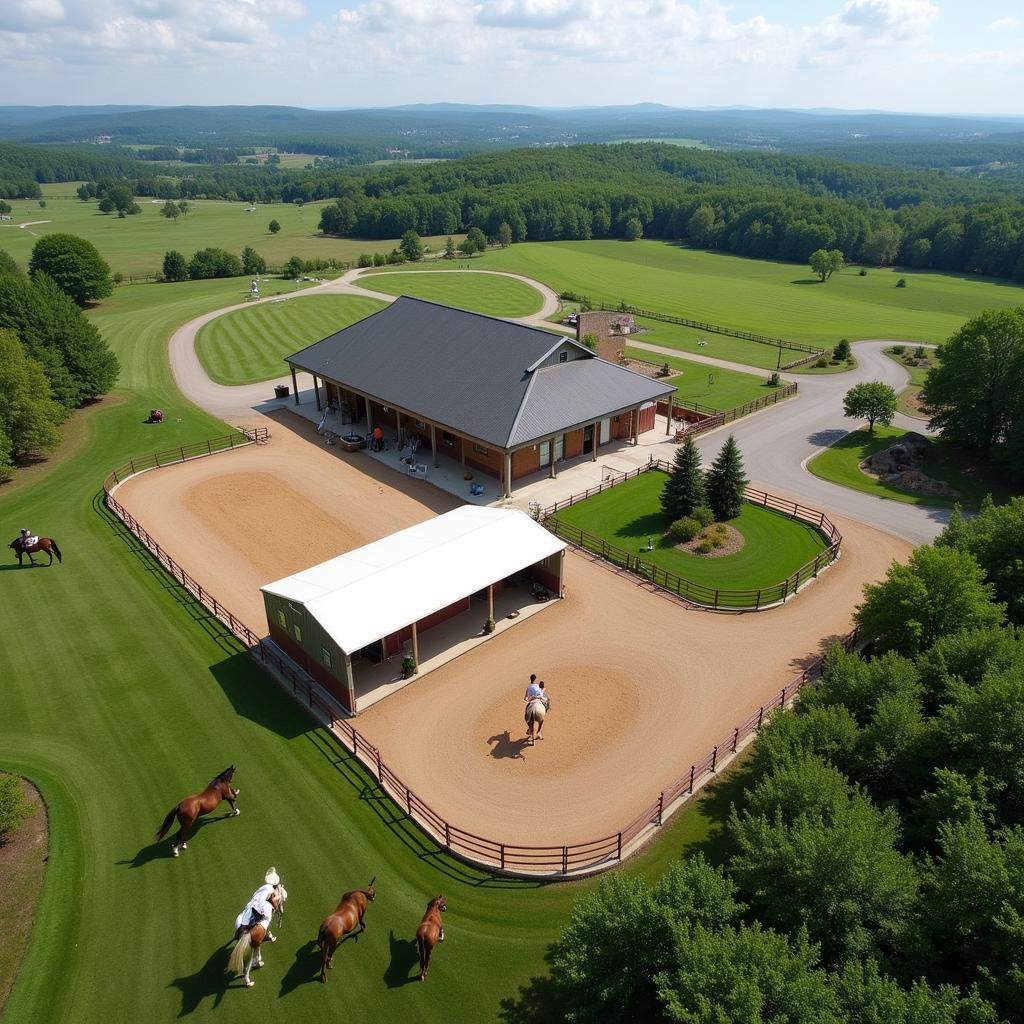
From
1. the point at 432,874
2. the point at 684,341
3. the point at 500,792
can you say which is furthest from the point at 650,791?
the point at 684,341

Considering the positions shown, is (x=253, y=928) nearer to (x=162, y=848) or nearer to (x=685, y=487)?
(x=162, y=848)

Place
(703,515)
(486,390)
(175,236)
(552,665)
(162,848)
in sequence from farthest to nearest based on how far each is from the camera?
(175,236) → (486,390) → (703,515) → (552,665) → (162,848)

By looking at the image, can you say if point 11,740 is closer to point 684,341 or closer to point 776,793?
point 776,793

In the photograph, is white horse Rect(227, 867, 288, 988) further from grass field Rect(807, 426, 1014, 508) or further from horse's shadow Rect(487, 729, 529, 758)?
grass field Rect(807, 426, 1014, 508)

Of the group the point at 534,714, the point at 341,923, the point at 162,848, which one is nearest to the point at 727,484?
the point at 534,714

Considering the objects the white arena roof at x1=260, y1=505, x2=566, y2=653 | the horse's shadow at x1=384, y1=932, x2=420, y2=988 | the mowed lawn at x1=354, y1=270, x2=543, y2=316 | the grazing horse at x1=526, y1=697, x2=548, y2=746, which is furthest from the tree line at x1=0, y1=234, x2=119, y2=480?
the mowed lawn at x1=354, y1=270, x2=543, y2=316

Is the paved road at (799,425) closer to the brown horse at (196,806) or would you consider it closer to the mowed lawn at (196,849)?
the mowed lawn at (196,849)
